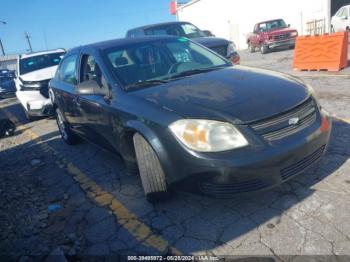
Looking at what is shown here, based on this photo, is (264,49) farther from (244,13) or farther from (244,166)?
(244,166)

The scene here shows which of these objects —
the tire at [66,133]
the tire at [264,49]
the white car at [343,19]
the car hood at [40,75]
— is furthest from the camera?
the tire at [264,49]

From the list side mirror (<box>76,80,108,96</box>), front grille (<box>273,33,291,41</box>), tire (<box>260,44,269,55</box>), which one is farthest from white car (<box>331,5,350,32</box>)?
side mirror (<box>76,80,108,96</box>)

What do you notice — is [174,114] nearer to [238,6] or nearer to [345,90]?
[345,90]

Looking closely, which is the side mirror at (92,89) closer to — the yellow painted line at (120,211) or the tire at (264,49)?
the yellow painted line at (120,211)

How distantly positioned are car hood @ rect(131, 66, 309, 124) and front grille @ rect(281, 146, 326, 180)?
468 millimetres

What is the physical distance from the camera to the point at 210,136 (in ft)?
8.50

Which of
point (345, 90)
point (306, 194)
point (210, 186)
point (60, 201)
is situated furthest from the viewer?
point (345, 90)

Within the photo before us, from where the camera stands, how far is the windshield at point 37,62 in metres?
9.42

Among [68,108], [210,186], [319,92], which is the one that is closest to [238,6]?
[319,92]

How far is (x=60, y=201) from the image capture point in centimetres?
382

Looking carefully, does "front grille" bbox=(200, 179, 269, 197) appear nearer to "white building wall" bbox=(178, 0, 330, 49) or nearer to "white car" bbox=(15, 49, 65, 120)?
"white car" bbox=(15, 49, 65, 120)

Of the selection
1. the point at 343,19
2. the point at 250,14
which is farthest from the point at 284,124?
the point at 250,14

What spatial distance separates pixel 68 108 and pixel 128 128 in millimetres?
2153

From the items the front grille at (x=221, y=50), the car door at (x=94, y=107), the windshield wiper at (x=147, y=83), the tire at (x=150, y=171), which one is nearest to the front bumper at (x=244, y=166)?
the tire at (x=150, y=171)
